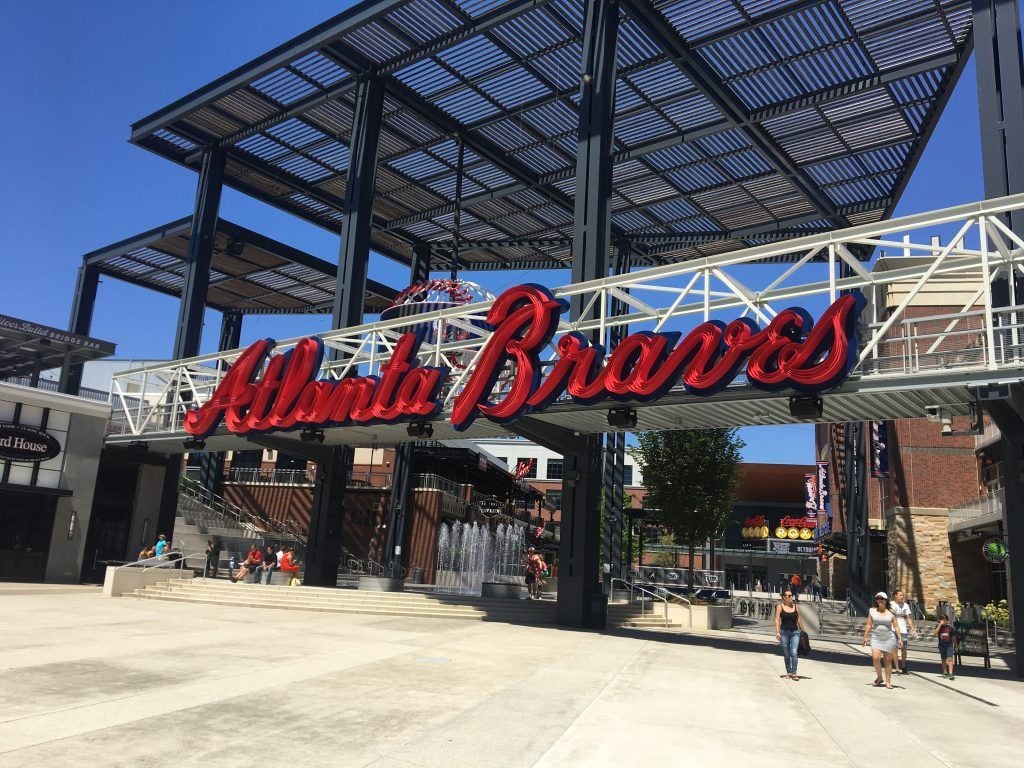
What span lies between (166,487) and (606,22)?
29828 mm

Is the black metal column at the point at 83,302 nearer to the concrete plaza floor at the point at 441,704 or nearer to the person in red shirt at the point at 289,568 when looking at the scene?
the person in red shirt at the point at 289,568

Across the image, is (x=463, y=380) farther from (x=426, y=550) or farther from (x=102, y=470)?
(x=426, y=550)

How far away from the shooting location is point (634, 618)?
31406 mm

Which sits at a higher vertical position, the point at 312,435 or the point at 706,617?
the point at 312,435

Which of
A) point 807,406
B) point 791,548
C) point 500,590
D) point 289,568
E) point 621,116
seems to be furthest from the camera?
point 791,548

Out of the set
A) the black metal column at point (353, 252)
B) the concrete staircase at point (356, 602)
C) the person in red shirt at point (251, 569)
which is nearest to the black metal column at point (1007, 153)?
the concrete staircase at point (356, 602)

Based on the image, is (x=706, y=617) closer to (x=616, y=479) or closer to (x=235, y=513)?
(x=616, y=479)

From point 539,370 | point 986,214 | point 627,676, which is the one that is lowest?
point 627,676

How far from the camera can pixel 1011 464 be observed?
20.6m

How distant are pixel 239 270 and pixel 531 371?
1466 inches

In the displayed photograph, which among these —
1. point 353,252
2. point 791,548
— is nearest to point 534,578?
point 353,252

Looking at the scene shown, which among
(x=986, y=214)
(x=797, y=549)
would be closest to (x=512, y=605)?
(x=986, y=214)

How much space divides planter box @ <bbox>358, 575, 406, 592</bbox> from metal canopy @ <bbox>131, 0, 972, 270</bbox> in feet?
69.9

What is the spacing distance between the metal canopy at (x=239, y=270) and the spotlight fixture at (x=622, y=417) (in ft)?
105
